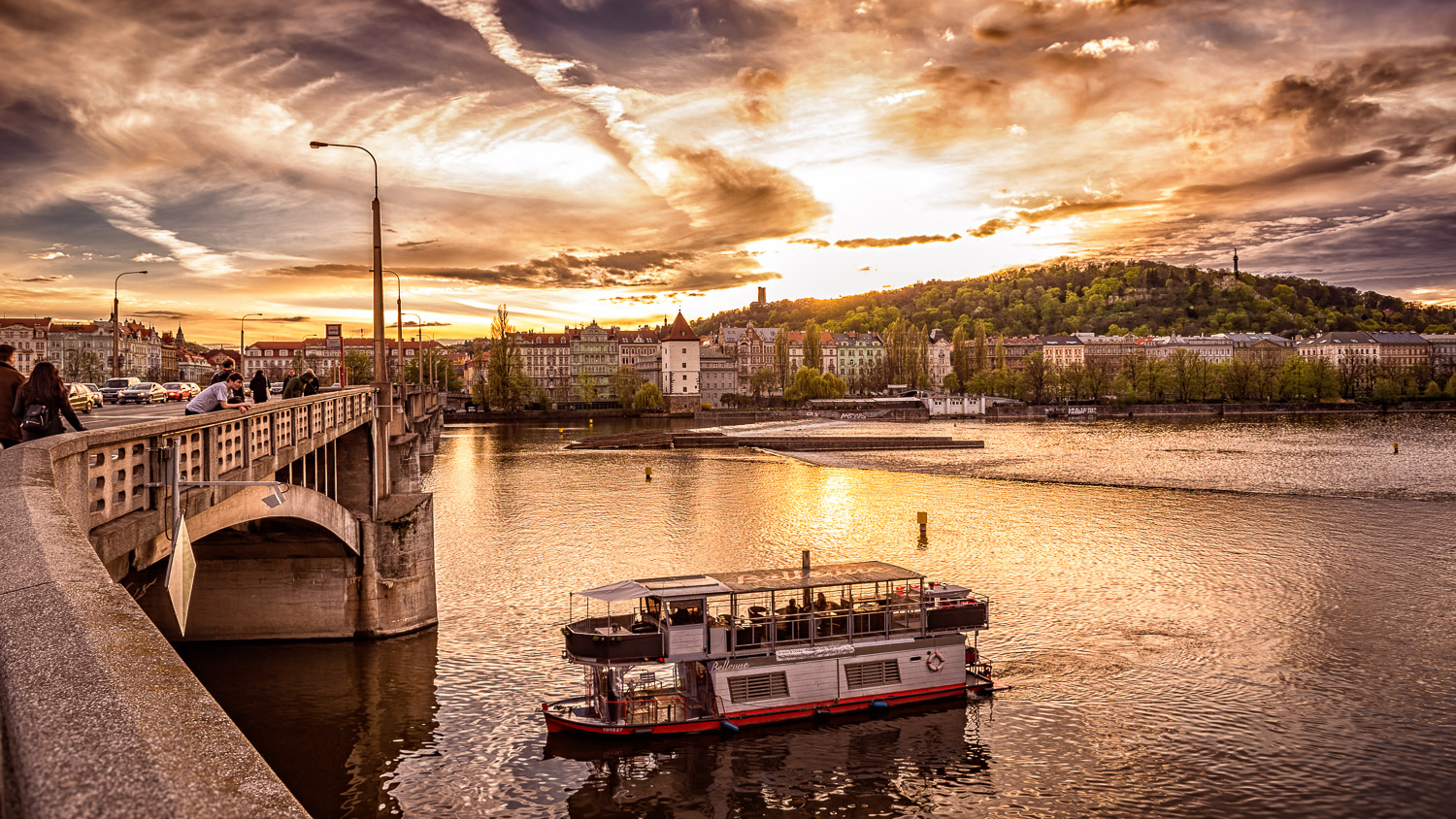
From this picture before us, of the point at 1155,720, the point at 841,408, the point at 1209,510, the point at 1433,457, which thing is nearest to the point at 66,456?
the point at 1155,720

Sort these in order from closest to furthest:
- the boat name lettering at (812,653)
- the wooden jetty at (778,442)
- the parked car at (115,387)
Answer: the boat name lettering at (812,653)
the parked car at (115,387)
the wooden jetty at (778,442)

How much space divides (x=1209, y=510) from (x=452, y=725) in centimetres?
5042

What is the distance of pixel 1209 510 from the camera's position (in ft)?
192

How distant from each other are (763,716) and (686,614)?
138 inches

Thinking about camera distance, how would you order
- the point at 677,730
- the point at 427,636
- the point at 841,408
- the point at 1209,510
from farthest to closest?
the point at 841,408
the point at 1209,510
the point at 427,636
the point at 677,730

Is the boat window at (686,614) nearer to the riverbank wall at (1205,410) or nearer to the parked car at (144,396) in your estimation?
the parked car at (144,396)

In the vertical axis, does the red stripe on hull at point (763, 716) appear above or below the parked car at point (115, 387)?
below

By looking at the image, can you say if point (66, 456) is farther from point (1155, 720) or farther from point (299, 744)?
point (1155, 720)

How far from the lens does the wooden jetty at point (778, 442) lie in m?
109

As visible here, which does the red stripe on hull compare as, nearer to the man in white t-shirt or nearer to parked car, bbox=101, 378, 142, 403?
the man in white t-shirt

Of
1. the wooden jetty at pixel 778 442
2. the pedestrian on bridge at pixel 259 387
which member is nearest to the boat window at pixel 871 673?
the pedestrian on bridge at pixel 259 387

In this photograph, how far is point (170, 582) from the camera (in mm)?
9156

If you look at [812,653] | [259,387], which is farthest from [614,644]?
[259,387]

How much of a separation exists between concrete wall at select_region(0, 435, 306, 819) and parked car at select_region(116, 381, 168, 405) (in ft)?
142
